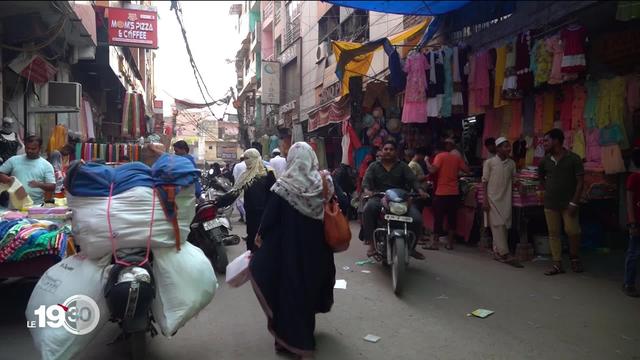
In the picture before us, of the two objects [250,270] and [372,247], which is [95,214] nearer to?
[250,270]

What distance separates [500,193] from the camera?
6.76 meters

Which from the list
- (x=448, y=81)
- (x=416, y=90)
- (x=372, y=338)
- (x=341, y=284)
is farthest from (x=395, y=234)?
(x=416, y=90)

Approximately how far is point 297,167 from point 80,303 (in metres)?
1.75

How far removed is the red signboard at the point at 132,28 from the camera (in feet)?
43.6

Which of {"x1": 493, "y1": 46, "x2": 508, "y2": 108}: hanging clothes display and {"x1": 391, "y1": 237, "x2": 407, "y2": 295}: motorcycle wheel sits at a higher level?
{"x1": 493, "y1": 46, "x2": 508, "y2": 108}: hanging clothes display

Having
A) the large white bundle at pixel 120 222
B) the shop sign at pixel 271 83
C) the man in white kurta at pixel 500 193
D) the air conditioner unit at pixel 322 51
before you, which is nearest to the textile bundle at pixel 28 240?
the large white bundle at pixel 120 222

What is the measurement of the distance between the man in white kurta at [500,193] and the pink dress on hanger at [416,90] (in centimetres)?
236

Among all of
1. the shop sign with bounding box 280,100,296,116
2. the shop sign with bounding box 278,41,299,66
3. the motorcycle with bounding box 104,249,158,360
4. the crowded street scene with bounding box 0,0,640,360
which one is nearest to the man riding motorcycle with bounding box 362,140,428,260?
the crowded street scene with bounding box 0,0,640,360

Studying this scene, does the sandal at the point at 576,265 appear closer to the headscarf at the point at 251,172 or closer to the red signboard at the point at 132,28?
the headscarf at the point at 251,172

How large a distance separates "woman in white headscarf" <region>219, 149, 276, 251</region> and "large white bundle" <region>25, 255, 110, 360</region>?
5.36 ft

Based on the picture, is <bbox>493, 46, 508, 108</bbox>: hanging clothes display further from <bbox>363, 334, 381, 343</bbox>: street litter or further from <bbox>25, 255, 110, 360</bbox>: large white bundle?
<bbox>25, 255, 110, 360</bbox>: large white bundle

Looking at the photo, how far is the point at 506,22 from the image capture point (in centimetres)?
761

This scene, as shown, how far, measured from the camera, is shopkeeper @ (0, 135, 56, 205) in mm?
5715

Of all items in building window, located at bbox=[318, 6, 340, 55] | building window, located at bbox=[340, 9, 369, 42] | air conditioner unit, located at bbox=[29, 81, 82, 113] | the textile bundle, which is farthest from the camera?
building window, located at bbox=[318, 6, 340, 55]
